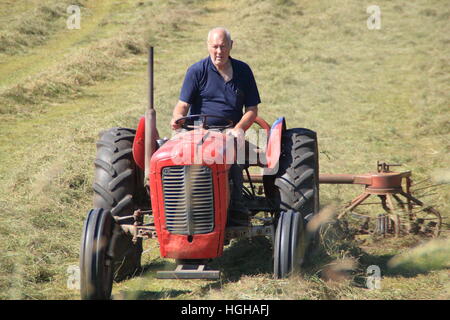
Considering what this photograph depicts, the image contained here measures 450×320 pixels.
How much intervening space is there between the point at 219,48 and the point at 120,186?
4.38 feet

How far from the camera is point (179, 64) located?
1605 centimetres

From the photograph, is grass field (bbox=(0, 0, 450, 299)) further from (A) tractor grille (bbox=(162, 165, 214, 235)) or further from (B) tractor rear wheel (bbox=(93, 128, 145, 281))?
(A) tractor grille (bbox=(162, 165, 214, 235))

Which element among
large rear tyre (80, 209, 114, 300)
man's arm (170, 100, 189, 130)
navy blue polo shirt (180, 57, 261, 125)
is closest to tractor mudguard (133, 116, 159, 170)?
man's arm (170, 100, 189, 130)

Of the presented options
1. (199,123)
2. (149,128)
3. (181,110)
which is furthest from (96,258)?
(181,110)

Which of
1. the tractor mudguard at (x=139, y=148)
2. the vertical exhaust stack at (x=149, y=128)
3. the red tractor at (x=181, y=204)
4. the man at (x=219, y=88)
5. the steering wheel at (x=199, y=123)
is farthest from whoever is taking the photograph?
the man at (x=219, y=88)

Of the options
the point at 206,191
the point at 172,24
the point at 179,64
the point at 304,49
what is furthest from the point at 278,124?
the point at 172,24

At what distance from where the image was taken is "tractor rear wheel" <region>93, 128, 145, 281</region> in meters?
5.28

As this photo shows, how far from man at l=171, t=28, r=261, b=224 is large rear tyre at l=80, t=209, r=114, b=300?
1.15 metres

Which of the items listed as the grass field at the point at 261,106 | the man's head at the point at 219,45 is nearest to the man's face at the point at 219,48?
the man's head at the point at 219,45

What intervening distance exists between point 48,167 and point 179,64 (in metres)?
8.16

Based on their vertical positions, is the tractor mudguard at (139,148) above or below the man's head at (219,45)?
below

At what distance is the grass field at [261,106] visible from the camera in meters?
5.45

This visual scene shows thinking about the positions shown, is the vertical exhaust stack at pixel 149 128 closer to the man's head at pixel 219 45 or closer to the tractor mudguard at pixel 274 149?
the man's head at pixel 219 45
